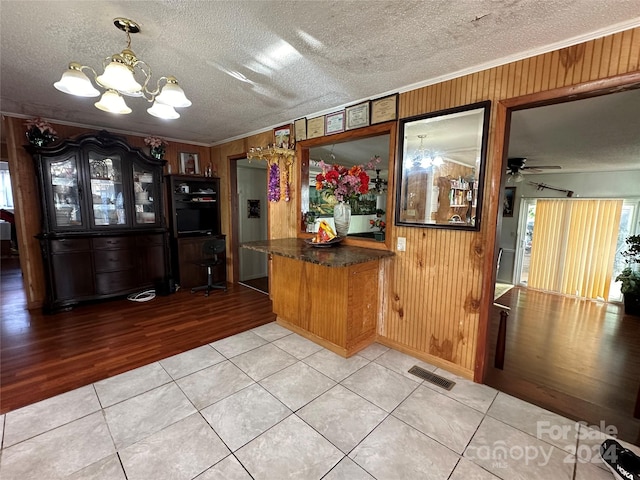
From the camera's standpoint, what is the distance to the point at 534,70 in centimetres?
187

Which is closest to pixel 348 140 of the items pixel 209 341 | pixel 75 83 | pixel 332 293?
pixel 332 293

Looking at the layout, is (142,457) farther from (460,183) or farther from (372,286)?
(460,183)

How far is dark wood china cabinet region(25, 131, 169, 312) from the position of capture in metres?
3.51

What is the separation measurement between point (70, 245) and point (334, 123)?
380 centimetres

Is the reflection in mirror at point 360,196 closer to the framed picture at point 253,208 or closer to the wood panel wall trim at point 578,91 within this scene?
the wood panel wall trim at point 578,91

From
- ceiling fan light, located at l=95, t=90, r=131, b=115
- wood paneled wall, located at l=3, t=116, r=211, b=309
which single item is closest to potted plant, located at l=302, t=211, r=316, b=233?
ceiling fan light, located at l=95, t=90, r=131, b=115

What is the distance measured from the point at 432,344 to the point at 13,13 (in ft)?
12.1

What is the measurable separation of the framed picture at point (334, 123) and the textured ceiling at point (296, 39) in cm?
27

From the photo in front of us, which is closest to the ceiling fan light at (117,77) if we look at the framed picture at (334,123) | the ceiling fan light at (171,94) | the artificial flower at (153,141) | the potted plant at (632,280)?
the ceiling fan light at (171,94)

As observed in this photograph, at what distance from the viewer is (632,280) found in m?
4.99

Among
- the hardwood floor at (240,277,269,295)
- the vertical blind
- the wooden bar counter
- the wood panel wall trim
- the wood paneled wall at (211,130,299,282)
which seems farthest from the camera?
the vertical blind

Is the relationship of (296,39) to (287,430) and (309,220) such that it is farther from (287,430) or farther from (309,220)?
(287,430)

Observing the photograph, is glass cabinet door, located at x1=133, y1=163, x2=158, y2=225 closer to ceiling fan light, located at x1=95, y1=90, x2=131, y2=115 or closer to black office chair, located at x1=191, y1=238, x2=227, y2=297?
black office chair, located at x1=191, y1=238, x2=227, y2=297

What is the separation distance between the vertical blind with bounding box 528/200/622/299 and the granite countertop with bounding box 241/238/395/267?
5918 millimetres
